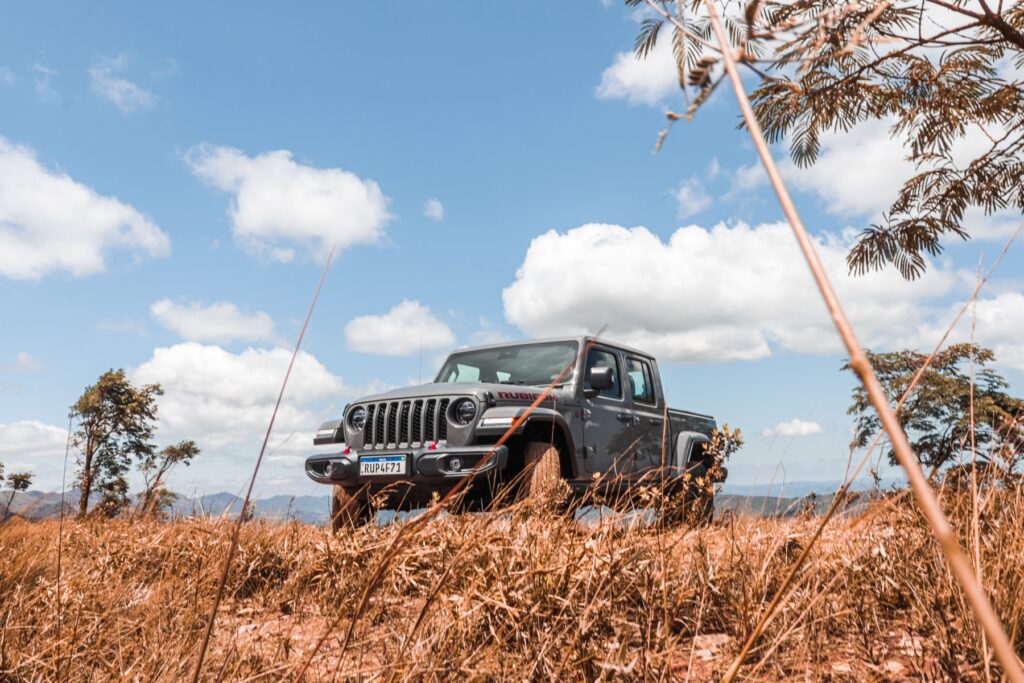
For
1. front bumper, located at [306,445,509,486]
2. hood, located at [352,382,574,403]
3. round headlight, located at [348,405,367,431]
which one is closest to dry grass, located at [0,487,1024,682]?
front bumper, located at [306,445,509,486]

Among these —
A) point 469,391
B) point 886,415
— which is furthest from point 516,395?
point 886,415

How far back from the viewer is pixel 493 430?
6074 mm

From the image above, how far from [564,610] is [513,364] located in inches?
200

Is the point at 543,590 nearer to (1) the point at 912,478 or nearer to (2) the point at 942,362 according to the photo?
(1) the point at 912,478

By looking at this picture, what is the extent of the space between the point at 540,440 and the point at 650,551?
149 inches

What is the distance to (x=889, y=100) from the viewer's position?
7109mm

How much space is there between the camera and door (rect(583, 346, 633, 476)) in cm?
709

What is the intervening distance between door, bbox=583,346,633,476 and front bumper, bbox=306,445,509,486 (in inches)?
47.4

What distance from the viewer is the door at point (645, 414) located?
7925 millimetres

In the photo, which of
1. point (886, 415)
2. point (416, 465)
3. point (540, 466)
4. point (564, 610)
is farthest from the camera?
point (416, 465)

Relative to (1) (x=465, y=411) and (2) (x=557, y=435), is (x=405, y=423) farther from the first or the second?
(2) (x=557, y=435)

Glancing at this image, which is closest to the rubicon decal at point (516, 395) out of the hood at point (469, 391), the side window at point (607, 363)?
the hood at point (469, 391)

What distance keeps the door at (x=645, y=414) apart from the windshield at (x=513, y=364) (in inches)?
36.2

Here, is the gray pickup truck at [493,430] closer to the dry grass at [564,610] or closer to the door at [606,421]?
the door at [606,421]
